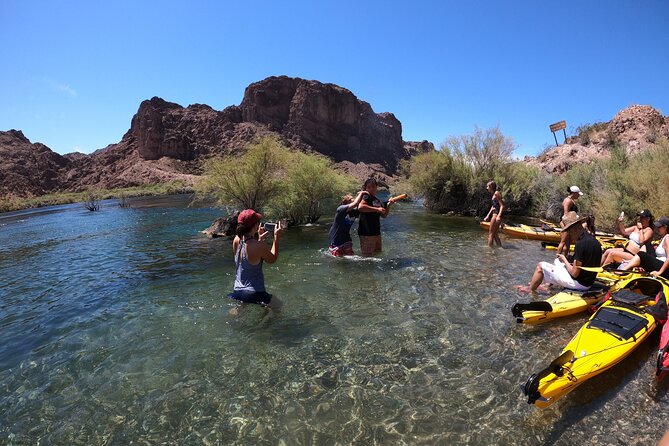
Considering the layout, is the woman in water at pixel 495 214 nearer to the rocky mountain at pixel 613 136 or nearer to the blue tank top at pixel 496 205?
the blue tank top at pixel 496 205

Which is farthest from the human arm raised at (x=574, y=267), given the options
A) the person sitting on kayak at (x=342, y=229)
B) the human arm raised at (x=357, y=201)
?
the person sitting on kayak at (x=342, y=229)

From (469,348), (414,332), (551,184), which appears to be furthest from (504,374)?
(551,184)

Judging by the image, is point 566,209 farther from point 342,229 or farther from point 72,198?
point 72,198

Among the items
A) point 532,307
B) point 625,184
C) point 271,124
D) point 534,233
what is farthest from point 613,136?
point 271,124

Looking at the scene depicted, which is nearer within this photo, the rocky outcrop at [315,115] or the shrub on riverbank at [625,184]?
the shrub on riverbank at [625,184]

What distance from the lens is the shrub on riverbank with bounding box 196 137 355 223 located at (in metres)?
19.9

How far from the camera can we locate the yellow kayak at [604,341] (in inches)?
147

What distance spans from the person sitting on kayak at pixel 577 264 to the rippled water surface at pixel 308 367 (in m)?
1.07

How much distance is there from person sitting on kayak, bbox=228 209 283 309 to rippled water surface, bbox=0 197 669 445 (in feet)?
2.29

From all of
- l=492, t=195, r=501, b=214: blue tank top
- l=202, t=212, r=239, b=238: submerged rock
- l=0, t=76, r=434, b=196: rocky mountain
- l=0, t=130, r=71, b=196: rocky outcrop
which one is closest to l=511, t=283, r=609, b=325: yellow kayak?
l=492, t=195, r=501, b=214: blue tank top

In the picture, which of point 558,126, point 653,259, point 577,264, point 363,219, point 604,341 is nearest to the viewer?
point 604,341

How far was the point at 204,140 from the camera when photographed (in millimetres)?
125312

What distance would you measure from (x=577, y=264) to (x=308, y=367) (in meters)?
5.62

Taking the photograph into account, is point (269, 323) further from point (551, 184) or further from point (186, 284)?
point (551, 184)
